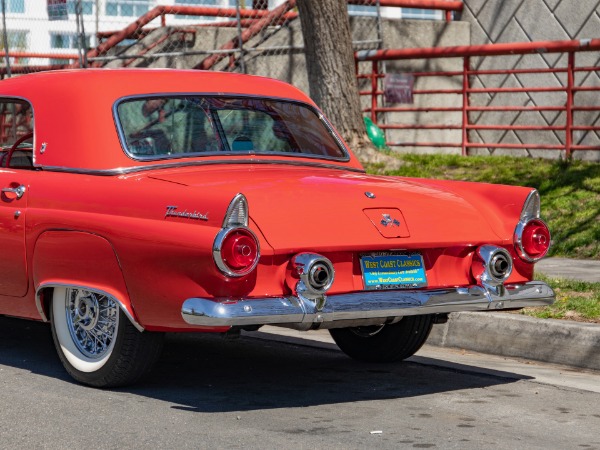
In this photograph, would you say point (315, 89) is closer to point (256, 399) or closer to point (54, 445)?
point (256, 399)

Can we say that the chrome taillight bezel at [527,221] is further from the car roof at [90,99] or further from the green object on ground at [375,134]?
the green object on ground at [375,134]

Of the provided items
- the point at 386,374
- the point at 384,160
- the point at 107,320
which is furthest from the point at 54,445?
the point at 384,160

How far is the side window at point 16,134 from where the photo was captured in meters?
6.98

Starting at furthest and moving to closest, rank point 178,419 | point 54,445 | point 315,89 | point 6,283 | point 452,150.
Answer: point 452,150
point 315,89
point 6,283
point 178,419
point 54,445

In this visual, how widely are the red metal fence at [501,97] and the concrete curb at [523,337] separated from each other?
6.91m

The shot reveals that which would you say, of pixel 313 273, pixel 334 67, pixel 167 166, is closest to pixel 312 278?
pixel 313 273

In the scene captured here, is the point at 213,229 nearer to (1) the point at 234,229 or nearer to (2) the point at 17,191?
(1) the point at 234,229

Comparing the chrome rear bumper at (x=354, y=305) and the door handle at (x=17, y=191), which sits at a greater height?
the door handle at (x=17, y=191)

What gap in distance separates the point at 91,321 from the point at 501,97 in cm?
1222

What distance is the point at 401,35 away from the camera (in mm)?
18547

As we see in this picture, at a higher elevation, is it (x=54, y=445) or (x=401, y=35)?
(x=401, y=35)

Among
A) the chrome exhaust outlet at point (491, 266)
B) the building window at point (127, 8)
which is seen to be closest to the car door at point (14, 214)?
the chrome exhaust outlet at point (491, 266)

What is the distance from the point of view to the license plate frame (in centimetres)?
589

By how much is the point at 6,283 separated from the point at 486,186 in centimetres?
260
